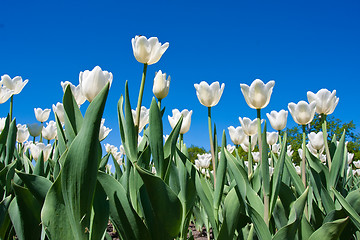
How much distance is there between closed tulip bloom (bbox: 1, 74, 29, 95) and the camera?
276cm

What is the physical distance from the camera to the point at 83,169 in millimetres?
1047

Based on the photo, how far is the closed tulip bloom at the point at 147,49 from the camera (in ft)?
5.31

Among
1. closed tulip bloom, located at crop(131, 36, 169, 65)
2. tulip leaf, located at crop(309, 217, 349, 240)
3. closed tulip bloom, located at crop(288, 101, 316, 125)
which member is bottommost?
tulip leaf, located at crop(309, 217, 349, 240)

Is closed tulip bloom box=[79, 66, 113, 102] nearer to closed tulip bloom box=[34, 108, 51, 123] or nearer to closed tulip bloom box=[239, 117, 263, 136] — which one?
closed tulip bloom box=[239, 117, 263, 136]

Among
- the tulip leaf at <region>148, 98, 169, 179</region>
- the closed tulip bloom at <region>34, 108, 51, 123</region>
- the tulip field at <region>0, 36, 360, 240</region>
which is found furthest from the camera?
the closed tulip bloom at <region>34, 108, 51, 123</region>

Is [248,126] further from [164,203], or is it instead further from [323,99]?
[164,203]

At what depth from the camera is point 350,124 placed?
78.0 feet

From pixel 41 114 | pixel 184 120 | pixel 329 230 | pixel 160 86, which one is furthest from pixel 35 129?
pixel 329 230

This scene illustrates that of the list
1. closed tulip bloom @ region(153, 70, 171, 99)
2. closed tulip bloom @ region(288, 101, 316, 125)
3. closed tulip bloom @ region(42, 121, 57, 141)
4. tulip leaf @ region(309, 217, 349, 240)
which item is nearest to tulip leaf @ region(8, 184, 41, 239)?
closed tulip bloom @ region(153, 70, 171, 99)

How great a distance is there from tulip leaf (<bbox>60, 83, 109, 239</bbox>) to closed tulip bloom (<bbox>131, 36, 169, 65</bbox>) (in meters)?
0.66

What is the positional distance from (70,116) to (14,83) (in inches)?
72.7

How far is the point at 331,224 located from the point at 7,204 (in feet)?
5.68

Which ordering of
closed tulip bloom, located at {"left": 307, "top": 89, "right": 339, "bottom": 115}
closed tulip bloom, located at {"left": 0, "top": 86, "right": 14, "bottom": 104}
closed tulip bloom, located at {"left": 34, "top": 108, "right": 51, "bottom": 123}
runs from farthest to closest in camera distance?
closed tulip bloom, located at {"left": 34, "top": 108, "right": 51, "bottom": 123}, closed tulip bloom, located at {"left": 0, "top": 86, "right": 14, "bottom": 104}, closed tulip bloom, located at {"left": 307, "top": 89, "right": 339, "bottom": 115}

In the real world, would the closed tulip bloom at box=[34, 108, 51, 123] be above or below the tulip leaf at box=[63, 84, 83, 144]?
above
